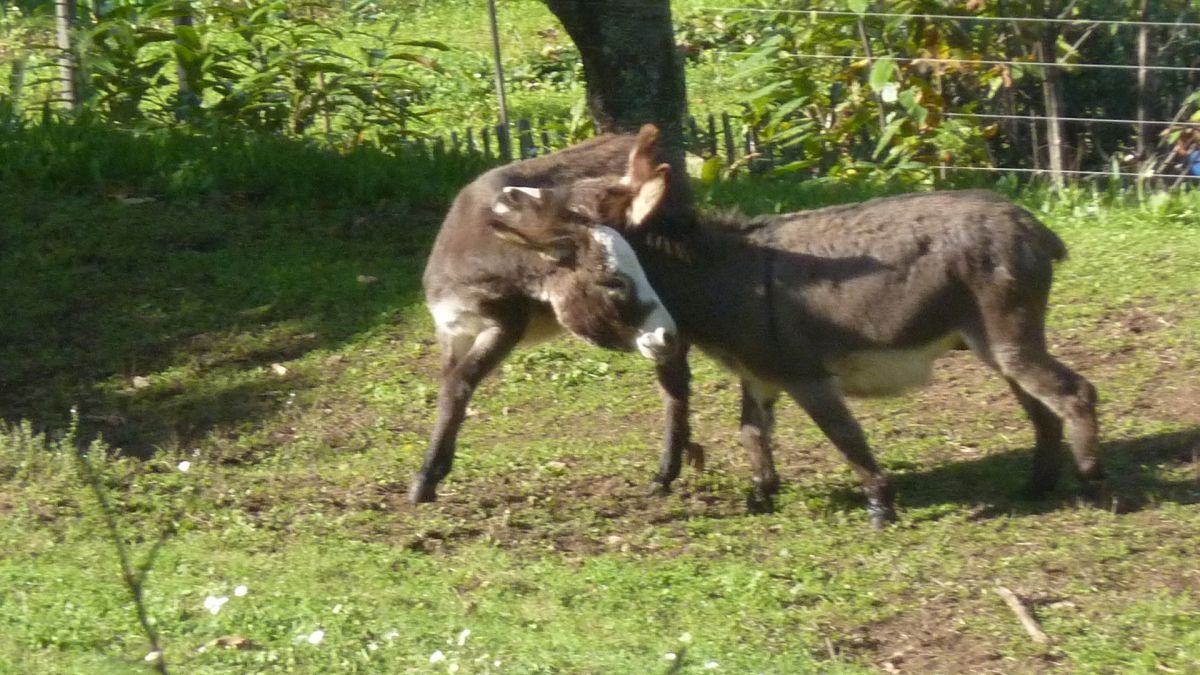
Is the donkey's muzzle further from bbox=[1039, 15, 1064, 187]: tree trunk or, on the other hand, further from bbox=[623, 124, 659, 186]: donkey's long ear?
bbox=[1039, 15, 1064, 187]: tree trunk

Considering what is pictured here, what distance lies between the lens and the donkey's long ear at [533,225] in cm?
583

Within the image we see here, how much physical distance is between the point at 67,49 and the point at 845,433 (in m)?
7.16

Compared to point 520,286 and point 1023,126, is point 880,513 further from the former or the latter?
point 1023,126

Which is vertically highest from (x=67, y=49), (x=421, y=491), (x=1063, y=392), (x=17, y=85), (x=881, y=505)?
(x=67, y=49)

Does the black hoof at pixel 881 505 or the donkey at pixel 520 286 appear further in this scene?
the black hoof at pixel 881 505

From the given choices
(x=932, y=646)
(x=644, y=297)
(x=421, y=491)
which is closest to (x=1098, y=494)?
(x=932, y=646)

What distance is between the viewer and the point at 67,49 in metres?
10.8

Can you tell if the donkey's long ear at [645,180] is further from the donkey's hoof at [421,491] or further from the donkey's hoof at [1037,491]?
the donkey's hoof at [1037,491]

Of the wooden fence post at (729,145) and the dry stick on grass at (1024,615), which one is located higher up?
the wooden fence post at (729,145)

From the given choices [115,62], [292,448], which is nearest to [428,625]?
[292,448]

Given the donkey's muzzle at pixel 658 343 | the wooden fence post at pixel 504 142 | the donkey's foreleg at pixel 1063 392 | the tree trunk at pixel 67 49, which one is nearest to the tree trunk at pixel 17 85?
the tree trunk at pixel 67 49

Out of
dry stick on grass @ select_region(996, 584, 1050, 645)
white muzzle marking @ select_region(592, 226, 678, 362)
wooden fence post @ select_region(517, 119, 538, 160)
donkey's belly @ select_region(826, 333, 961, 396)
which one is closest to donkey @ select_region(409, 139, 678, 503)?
white muzzle marking @ select_region(592, 226, 678, 362)

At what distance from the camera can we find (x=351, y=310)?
28.7 feet

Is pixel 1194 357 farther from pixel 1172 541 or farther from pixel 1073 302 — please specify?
pixel 1172 541
